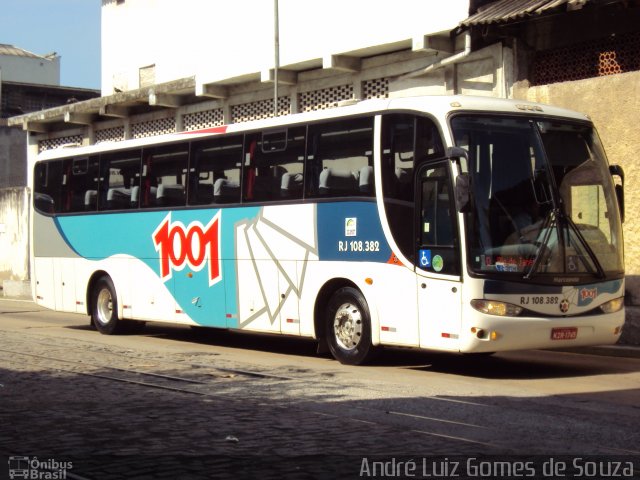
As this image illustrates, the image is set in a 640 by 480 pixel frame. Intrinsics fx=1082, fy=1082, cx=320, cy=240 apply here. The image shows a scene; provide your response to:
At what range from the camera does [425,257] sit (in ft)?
39.6

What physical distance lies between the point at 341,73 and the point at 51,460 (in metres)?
16.1

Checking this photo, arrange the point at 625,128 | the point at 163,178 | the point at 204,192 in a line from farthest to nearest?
the point at 625,128 → the point at 163,178 → the point at 204,192

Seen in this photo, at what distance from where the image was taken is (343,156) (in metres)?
13.4

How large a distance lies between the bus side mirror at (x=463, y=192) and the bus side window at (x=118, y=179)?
7.32 metres

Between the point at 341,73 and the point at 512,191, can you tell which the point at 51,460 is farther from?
the point at 341,73

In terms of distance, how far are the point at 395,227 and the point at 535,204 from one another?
→ 1635 millimetres

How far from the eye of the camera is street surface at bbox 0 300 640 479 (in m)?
7.18

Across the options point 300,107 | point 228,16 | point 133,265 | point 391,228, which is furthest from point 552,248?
point 228,16

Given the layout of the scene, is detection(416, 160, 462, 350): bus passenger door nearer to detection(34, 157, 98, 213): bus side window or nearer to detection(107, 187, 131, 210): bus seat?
detection(107, 187, 131, 210): bus seat

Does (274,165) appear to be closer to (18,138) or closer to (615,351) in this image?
(615,351)

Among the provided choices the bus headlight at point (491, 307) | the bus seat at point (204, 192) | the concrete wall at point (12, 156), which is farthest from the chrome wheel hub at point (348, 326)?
the concrete wall at point (12, 156)

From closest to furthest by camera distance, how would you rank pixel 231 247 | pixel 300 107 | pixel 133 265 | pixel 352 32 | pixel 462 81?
pixel 231 247 → pixel 133 265 → pixel 462 81 → pixel 352 32 → pixel 300 107

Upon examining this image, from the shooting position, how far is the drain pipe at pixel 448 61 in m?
18.9

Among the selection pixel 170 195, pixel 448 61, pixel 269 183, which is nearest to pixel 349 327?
pixel 269 183
